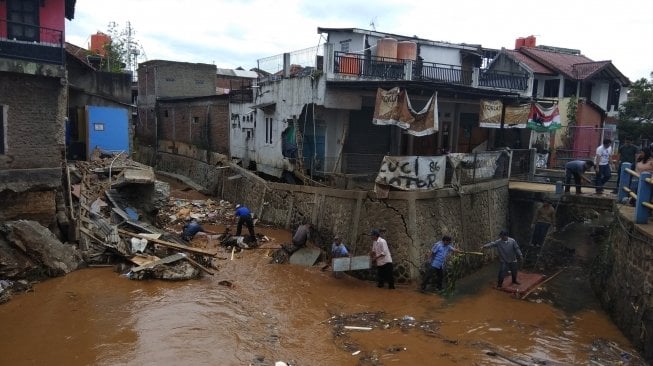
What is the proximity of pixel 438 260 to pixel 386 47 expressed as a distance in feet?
32.5

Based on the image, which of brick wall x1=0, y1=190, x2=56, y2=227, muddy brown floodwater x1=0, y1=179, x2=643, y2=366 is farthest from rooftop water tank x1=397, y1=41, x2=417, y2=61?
brick wall x1=0, y1=190, x2=56, y2=227

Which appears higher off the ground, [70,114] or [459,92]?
[459,92]

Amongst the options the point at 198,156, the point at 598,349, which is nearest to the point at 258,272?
the point at 598,349

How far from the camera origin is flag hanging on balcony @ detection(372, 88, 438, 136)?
49.8 ft

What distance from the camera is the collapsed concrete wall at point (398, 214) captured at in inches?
543

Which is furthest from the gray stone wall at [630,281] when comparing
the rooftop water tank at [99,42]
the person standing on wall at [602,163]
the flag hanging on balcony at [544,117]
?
the rooftop water tank at [99,42]

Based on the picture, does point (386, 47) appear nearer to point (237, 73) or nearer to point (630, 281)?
point (630, 281)

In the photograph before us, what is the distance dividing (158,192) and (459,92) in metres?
11.8

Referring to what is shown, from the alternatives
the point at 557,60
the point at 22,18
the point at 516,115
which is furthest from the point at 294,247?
the point at 557,60

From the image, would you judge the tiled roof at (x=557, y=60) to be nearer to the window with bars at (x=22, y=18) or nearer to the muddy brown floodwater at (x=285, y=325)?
the muddy brown floodwater at (x=285, y=325)

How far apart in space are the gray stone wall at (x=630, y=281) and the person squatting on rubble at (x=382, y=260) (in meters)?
5.51

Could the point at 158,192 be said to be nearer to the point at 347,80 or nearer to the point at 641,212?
the point at 347,80

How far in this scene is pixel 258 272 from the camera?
13.9 metres

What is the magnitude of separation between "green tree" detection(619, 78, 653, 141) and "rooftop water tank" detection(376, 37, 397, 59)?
66.4ft
